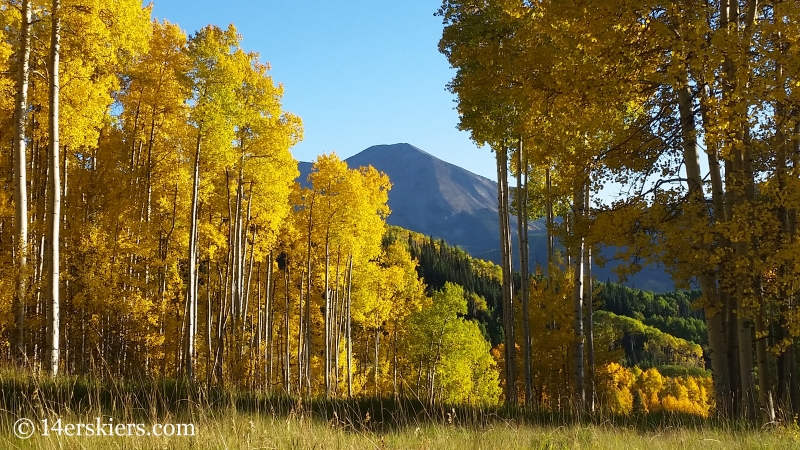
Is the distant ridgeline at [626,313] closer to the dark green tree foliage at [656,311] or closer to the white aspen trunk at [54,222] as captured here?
the dark green tree foliage at [656,311]

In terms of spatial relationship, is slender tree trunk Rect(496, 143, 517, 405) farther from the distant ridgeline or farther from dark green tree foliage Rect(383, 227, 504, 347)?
dark green tree foliage Rect(383, 227, 504, 347)

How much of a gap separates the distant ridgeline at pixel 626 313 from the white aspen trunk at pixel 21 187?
71.9 meters

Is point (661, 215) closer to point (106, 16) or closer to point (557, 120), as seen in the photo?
point (557, 120)

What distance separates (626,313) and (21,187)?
149m

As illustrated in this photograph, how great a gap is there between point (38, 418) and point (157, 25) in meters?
14.0

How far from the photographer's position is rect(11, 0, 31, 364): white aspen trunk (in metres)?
8.41

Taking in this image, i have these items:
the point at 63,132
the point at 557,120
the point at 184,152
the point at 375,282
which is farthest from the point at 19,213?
the point at 375,282

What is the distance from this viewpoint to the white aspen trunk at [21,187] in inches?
331

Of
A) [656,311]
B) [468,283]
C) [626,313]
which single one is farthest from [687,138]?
[656,311]

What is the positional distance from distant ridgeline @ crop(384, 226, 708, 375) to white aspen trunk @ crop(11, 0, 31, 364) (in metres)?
71.9

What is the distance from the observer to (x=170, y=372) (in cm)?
1566

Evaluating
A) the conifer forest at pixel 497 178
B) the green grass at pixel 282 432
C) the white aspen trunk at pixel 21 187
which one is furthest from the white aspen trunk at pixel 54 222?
the green grass at pixel 282 432

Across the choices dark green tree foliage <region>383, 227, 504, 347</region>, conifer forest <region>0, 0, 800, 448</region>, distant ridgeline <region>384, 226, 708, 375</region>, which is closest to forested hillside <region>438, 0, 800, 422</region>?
conifer forest <region>0, 0, 800, 448</region>

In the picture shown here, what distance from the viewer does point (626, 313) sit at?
13975 cm
